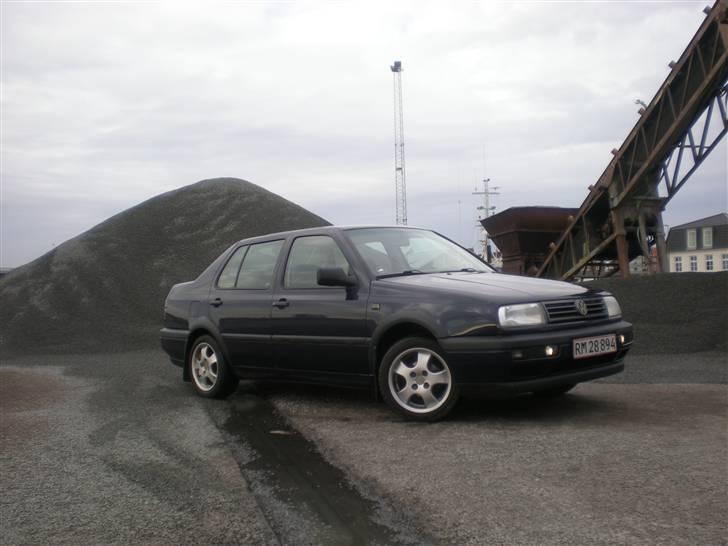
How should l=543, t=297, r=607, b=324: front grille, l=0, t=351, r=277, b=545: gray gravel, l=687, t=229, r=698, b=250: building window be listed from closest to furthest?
l=0, t=351, r=277, b=545: gray gravel, l=543, t=297, r=607, b=324: front grille, l=687, t=229, r=698, b=250: building window

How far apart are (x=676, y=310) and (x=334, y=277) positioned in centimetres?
728

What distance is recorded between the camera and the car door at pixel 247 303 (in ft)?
21.5

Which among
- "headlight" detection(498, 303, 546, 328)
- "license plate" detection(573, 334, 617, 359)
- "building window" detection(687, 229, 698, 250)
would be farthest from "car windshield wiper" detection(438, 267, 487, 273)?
"building window" detection(687, 229, 698, 250)

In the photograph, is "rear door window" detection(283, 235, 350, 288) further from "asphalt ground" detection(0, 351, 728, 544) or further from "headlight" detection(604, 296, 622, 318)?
"headlight" detection(604, 296, 622, 318)

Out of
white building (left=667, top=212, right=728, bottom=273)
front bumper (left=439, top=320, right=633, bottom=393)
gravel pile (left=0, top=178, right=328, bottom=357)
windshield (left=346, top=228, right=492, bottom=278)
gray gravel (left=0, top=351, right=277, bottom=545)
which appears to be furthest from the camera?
white building (left=667, top=212, right=728, bottom=273)

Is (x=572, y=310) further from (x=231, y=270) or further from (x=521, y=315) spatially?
(x=231, y=270)

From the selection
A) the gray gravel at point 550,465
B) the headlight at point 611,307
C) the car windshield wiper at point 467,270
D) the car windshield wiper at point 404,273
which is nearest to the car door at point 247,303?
the gray gravel at point 550,465

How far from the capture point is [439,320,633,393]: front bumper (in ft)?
16.3

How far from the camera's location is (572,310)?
533 centimetres

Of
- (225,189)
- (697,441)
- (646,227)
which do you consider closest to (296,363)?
(697,441)

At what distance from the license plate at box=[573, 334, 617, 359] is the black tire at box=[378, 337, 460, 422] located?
902 mm

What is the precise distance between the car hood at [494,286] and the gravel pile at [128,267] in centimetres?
922

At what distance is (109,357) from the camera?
12297 millimetres

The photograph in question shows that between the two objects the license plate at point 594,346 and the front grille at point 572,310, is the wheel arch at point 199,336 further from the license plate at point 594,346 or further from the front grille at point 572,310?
the license plate at point 594,346
